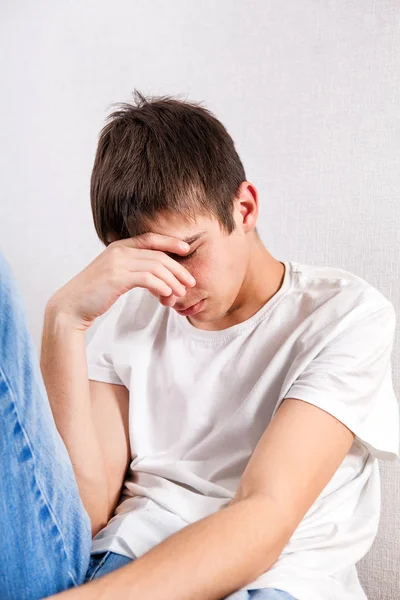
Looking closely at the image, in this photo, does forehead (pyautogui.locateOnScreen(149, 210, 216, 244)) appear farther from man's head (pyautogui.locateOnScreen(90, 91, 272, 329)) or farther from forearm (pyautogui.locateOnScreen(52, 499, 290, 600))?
forearm (pyautogui.locateOnScreen(52, 499, 290, 600))

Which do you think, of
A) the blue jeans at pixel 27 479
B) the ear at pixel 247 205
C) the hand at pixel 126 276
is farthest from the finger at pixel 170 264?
the blue jeans at pixel 27 479

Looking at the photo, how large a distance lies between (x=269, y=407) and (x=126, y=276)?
0.31 meters

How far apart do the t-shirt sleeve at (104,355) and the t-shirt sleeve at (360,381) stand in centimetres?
41

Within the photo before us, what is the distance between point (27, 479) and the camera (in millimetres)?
903

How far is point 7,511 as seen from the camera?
90cm

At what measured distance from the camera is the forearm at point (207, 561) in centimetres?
88

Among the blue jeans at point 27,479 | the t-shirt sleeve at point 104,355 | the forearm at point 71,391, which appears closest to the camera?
the blue jeans at point 27,479

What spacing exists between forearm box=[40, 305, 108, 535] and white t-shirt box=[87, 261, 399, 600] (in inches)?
3.8

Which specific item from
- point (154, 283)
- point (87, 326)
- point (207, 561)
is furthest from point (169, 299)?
point (207, 561)

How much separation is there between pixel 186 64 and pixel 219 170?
64cm

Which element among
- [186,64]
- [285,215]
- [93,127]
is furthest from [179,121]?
[93,127]

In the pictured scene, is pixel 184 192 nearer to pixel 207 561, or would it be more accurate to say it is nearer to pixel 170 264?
pixel 170 264

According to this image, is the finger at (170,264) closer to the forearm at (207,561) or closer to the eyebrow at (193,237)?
the eyebrow at (193,237)

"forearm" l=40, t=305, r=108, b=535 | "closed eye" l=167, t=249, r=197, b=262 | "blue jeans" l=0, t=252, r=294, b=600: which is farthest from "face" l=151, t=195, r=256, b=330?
"blue jeans" l=0, t=252, r=294, b=600
